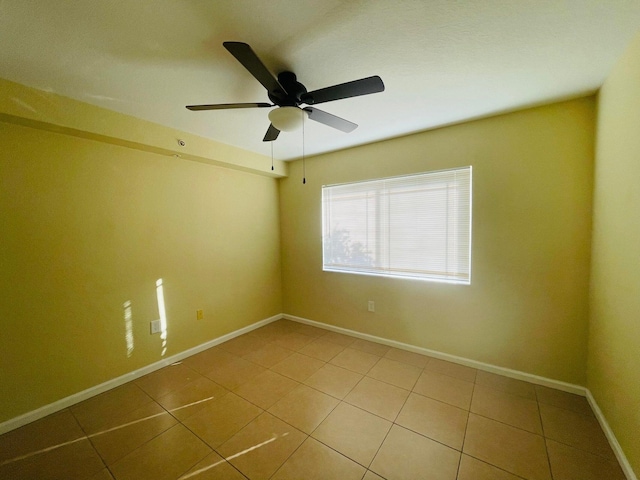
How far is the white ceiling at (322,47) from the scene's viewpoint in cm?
114

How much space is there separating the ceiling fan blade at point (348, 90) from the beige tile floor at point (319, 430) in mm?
2204

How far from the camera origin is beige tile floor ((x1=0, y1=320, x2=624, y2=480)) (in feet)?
4.59

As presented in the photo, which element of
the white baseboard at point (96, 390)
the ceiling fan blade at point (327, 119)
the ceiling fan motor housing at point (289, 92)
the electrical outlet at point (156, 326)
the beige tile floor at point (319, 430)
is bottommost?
the beige tile floor at point (319, 430)

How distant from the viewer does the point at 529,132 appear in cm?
208

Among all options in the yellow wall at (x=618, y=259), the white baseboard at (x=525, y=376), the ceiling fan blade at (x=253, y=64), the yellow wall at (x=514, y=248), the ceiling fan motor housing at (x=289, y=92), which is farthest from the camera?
the yellow wall at (x=514, y=248)

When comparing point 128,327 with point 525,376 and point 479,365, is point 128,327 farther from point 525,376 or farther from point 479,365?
point 525,376

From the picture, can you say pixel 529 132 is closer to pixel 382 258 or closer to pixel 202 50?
pixel 382 258

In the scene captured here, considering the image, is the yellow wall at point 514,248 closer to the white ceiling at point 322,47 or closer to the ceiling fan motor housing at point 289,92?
the white ceiling at point 322,47

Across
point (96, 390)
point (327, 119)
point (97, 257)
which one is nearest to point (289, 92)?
point (327, 119)

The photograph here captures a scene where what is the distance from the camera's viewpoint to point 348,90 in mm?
1420

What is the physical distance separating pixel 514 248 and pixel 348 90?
201 centimetres

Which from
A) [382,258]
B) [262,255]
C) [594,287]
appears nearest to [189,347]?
[262,255]

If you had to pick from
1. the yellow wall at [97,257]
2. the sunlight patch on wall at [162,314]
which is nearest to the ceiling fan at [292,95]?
the yellow wall at [97,257]

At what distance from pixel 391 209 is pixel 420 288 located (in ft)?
3.15
